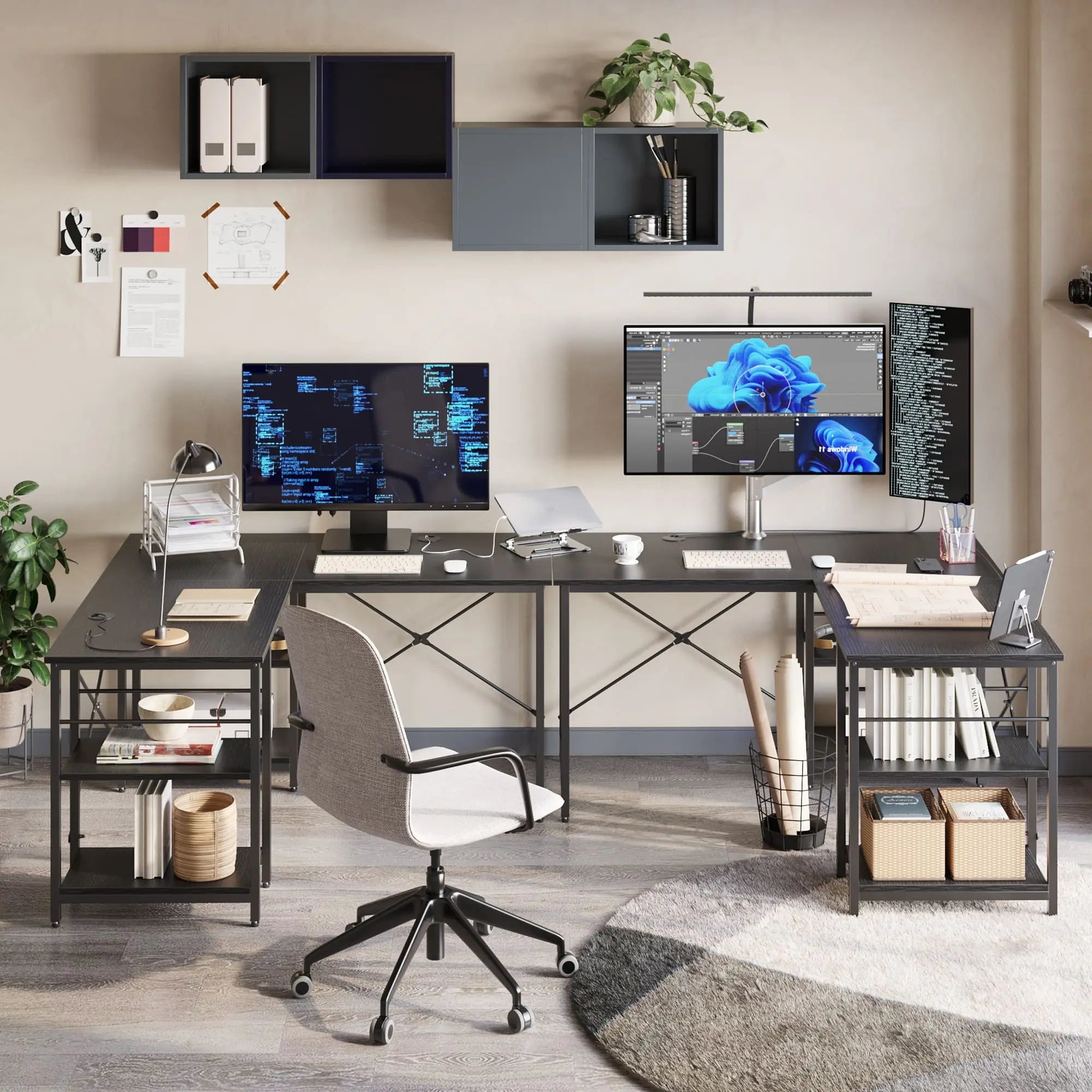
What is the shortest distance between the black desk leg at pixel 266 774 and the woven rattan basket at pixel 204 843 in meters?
0.11

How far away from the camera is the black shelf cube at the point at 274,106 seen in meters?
4.28

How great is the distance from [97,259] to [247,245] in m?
0.47

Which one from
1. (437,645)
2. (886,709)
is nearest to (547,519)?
(437,645)

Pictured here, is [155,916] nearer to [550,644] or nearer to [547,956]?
[547,956]

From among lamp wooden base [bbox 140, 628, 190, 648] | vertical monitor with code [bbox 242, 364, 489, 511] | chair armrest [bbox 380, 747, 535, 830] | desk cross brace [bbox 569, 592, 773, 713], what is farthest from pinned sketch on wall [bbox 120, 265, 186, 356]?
chair armrest [bbox 380, 747, 535, 830]

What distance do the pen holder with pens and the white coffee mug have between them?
35.4 inches

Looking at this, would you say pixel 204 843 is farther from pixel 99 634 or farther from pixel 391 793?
pixel 391 793

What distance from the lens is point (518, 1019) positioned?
3.14 metres

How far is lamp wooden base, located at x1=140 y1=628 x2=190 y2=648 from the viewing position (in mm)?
3518

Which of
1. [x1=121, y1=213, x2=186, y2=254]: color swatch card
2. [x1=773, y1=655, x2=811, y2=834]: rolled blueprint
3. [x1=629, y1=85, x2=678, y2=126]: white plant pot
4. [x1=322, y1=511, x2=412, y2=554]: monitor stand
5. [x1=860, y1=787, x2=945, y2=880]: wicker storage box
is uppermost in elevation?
[x1=629, y1=85, x2=678, y2=126]: white plant pot

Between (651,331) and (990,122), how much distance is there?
124cm

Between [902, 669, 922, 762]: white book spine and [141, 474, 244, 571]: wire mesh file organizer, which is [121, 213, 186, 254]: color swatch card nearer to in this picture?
[141, 474, 244, 571]: wire mesh file organizer

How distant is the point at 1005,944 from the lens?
3.50 m

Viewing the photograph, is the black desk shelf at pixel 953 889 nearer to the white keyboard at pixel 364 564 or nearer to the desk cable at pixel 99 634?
the white keyboard at pixel 364 564
